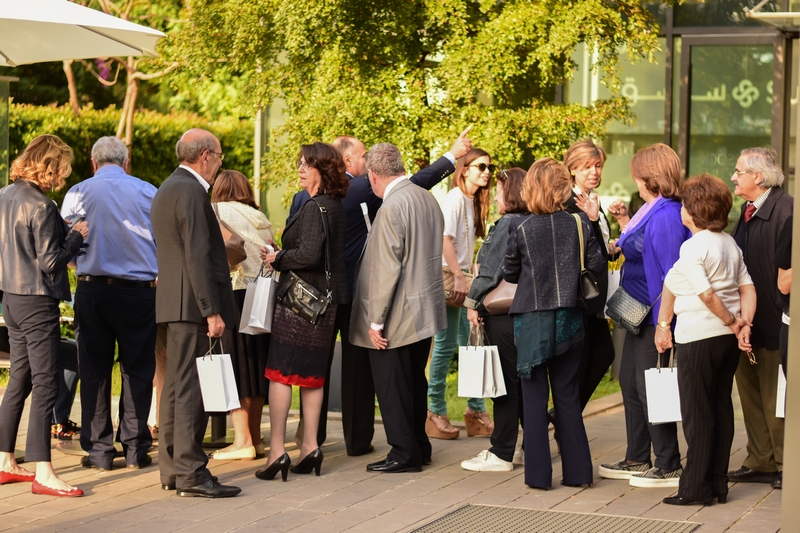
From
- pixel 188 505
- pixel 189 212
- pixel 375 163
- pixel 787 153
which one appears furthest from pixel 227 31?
pixel 787 153

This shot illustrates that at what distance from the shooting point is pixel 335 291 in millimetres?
6973

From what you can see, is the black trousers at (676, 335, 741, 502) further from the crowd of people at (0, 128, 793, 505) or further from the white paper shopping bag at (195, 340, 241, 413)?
the white paper shopping bag at (195, 340, 241, 413)

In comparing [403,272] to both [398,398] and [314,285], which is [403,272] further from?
[398,398]

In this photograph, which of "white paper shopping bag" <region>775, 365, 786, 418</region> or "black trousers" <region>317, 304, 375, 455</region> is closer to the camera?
"white paper shopping bag" <region>775, 365, 786, 418</region>

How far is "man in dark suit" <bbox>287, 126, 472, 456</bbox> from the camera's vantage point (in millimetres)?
7469

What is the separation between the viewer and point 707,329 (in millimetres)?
6086

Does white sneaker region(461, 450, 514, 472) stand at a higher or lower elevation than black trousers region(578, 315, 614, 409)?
lower

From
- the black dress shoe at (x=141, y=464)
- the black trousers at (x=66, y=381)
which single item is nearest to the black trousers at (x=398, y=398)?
the black dress shoe at (x=141, y=464)

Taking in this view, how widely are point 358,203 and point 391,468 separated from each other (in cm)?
178

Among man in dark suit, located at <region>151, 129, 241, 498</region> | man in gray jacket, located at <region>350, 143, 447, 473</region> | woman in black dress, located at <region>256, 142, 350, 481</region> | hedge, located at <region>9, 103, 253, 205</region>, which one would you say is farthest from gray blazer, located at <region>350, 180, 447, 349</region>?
hedge, located at <region>9, 103, 253, 205</region>

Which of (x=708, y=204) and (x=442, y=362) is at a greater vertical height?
(x=708, y=204)

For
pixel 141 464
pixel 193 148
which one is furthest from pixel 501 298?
pixel 141 464

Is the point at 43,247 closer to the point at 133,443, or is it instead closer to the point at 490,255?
the point at 133,443

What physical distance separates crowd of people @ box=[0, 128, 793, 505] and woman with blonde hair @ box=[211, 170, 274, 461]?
0.05 feet
